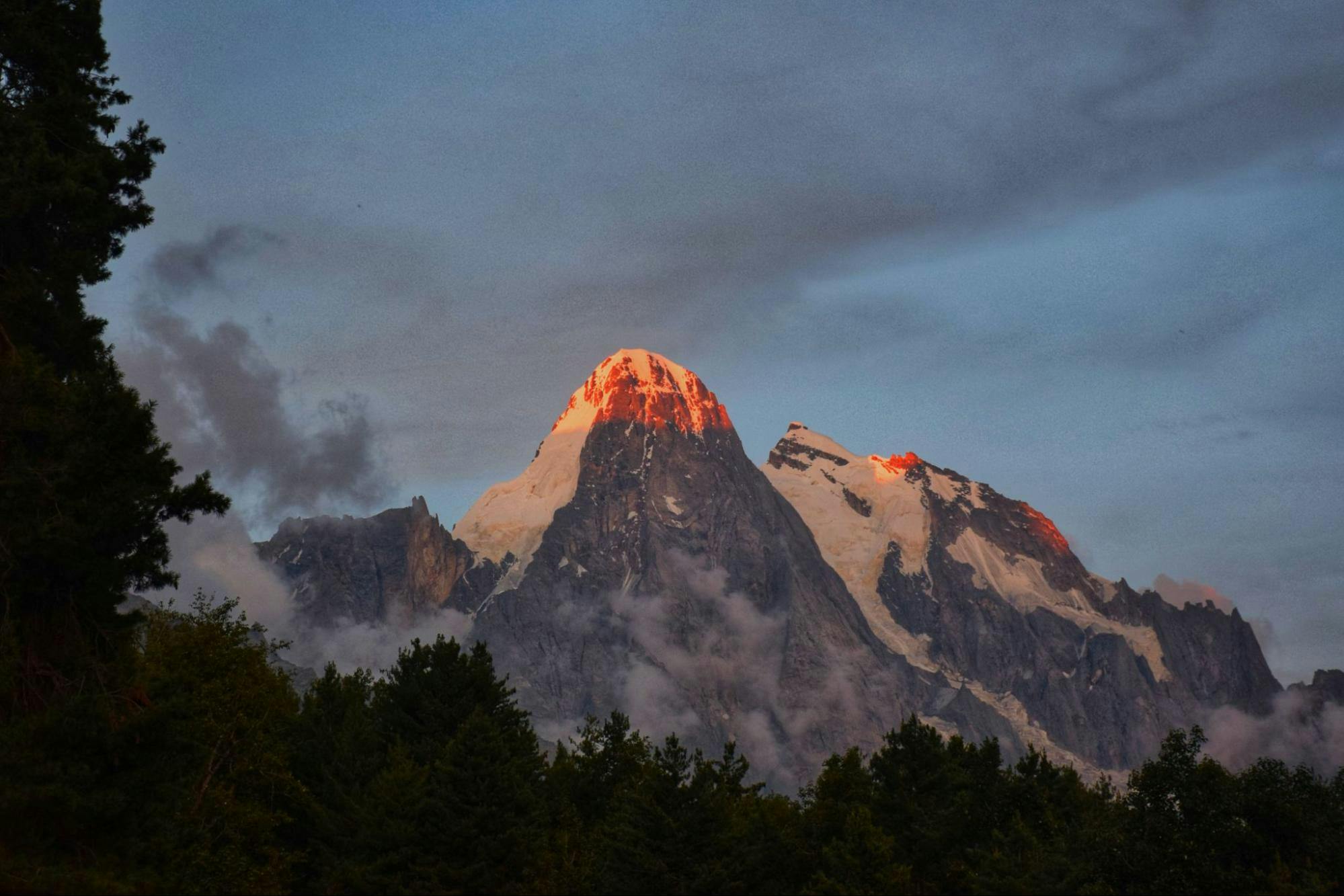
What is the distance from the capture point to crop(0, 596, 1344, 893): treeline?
47625 millimetres

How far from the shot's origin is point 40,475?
47.4 metres

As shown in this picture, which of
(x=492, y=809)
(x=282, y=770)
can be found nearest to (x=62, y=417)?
(x=282, y=770)

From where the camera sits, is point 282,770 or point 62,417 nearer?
point 62,417

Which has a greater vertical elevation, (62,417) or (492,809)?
(62,417)

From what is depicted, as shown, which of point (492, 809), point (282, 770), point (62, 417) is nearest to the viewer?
point (62, 417)

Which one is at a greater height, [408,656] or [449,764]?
[408,656]

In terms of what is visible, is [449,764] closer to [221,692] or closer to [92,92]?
[221,692]

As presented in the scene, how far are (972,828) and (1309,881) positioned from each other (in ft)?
146

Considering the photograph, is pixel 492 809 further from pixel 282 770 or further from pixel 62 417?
pixel 62 417

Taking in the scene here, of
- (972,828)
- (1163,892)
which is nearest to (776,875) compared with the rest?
(972,828)

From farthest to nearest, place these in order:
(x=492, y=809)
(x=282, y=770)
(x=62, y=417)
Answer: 1. (x=492, y=809)
2. (x=282, y=770)
3. (x=62, y=417)

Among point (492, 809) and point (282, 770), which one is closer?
point (282, 770)

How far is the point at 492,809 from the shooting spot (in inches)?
3378

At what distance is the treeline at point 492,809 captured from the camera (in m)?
47.6
